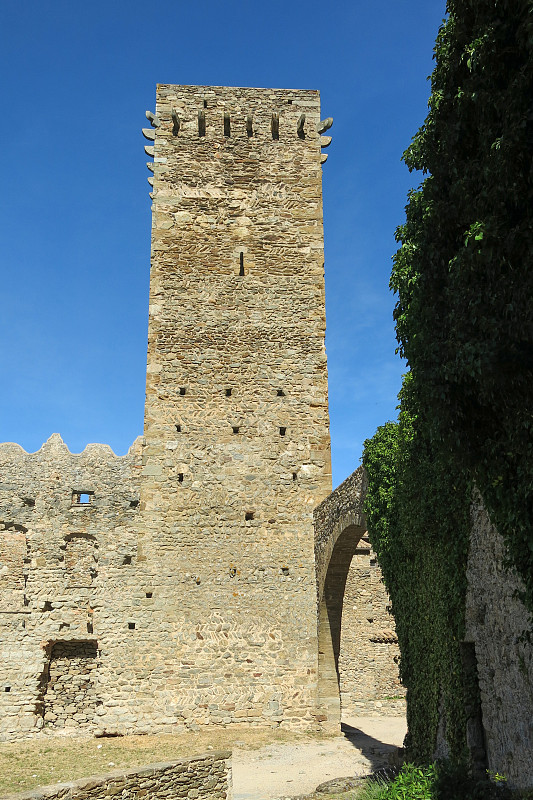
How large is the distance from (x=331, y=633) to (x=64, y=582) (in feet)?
16.6

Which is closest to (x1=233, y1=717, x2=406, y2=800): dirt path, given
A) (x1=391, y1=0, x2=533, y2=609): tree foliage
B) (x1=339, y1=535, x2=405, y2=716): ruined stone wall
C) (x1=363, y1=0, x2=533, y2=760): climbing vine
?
(x1=363, y1=0, x2=533, y2=760): climbing vine

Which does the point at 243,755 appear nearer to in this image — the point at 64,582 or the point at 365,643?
the point at 64,582

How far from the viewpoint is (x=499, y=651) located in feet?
18.0

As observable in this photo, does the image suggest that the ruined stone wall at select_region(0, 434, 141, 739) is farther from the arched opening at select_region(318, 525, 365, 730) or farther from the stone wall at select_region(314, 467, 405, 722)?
the stone wall at select_region(314, 467, 405, 722)

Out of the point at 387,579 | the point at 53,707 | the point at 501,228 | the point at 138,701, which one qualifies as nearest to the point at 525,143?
the point at 501,228

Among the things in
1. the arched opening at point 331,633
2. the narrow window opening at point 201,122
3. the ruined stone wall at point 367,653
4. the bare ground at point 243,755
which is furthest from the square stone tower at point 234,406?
the ruined stone wall at point 367,653

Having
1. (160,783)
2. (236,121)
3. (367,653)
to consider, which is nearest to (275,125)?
(236,121)

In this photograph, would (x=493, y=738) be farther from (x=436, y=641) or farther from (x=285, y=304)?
(x=285, y=304)

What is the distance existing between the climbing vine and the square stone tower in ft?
15.9

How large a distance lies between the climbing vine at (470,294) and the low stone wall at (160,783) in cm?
244

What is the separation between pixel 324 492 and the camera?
12.1 m

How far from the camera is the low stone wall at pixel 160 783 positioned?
18.7 ft

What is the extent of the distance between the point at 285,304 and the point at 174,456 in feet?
13.2

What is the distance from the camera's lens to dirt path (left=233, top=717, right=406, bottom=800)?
24.6 feet
